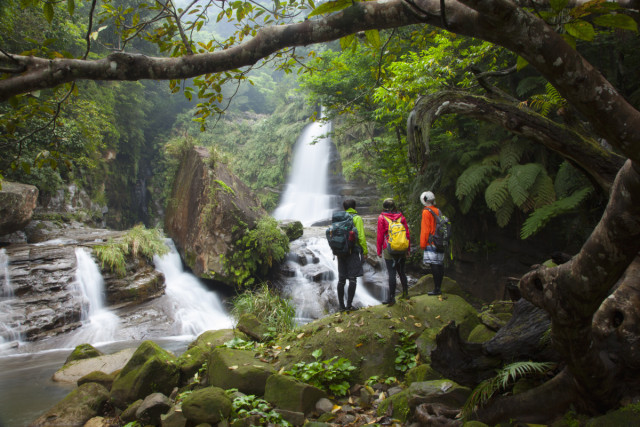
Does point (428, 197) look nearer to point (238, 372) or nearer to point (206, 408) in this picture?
point (238, 372)

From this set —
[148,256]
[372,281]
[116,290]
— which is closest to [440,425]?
[372,281]

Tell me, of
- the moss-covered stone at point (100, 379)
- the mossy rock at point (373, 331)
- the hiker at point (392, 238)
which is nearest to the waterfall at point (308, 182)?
the hiker at point (392, 238)

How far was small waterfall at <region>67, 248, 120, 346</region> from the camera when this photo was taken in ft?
27.4

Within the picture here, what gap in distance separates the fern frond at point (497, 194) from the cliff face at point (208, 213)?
6.81 meters

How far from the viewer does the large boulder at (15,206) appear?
968 centimetres

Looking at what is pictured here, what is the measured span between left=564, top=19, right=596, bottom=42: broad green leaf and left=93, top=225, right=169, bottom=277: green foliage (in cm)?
1067

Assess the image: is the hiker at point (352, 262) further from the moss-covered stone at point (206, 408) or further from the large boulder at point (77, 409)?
the large boulder at point (77, 409)

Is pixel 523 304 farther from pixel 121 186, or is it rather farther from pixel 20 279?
pixel 121 186

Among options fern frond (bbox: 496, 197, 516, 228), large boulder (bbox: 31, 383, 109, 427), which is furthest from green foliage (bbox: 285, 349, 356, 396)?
fern frond (bbox: 496, 197, 516, 228)

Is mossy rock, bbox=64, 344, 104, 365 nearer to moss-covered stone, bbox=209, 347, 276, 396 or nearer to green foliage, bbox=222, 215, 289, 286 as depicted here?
moss-covered stone, bbox=209, 347, 276, 396

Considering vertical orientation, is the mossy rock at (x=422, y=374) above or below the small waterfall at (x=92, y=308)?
above

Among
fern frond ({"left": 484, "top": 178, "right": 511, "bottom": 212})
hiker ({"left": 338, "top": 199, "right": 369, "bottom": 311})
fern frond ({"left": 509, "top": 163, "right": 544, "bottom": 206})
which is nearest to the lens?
hiker ({"left": 338, "top": 199, "right": 369, "bottom": 311})

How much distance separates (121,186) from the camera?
19016mm

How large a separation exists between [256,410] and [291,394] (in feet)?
1.20
